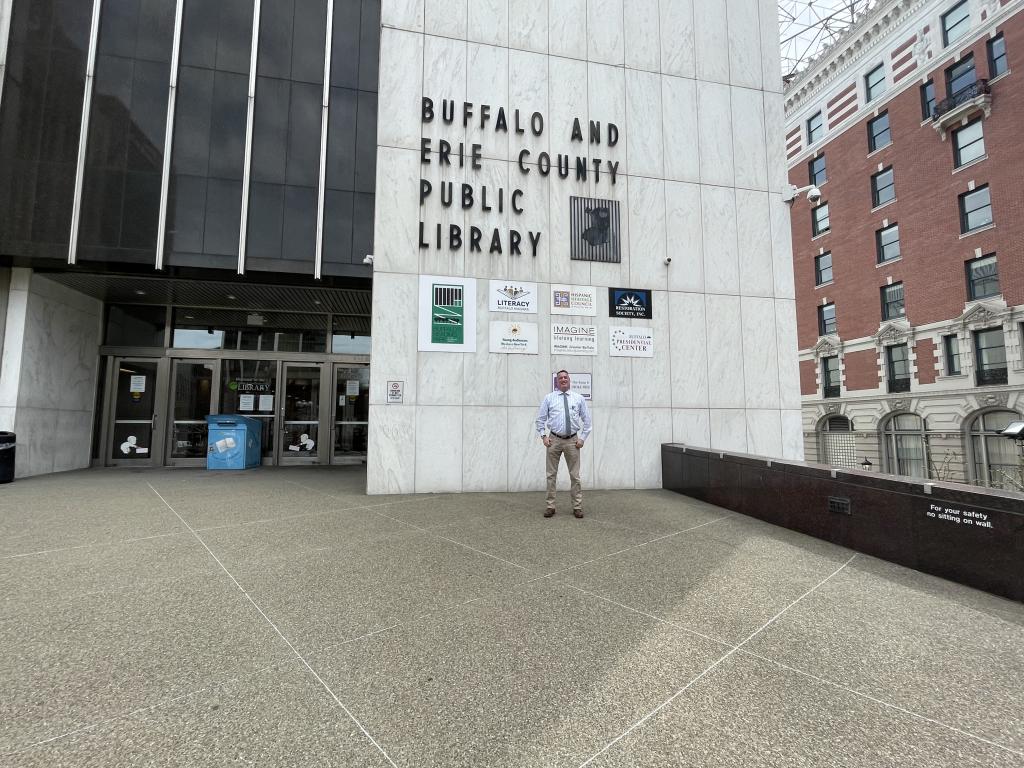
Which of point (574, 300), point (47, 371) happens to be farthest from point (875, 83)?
point (47, 371)

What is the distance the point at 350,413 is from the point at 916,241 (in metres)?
29.0

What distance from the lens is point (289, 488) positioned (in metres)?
8.84

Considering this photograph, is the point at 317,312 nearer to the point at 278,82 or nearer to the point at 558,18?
the point at 278,82

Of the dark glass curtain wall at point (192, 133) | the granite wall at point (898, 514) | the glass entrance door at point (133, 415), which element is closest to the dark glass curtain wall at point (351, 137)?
the dark glass curtain wall at point (192, 133)

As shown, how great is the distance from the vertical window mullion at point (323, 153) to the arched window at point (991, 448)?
2839cm

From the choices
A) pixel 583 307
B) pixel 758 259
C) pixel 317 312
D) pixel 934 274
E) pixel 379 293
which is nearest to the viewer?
pixel 379 293

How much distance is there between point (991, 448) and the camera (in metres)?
22.2

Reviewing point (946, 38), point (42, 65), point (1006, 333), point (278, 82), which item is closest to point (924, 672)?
point (278, 82)

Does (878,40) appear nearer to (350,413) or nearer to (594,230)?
(594,230)

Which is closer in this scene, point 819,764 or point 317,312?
point 819,764

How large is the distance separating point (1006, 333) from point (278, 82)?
2914cm

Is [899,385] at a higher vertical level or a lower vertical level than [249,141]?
lower

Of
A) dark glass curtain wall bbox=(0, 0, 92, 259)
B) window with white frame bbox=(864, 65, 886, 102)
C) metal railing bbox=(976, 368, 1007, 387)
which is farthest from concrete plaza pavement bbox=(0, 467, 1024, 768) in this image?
window with white frame bbox=(864, 65, 886, 102)

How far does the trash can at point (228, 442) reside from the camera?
40.0 ft
